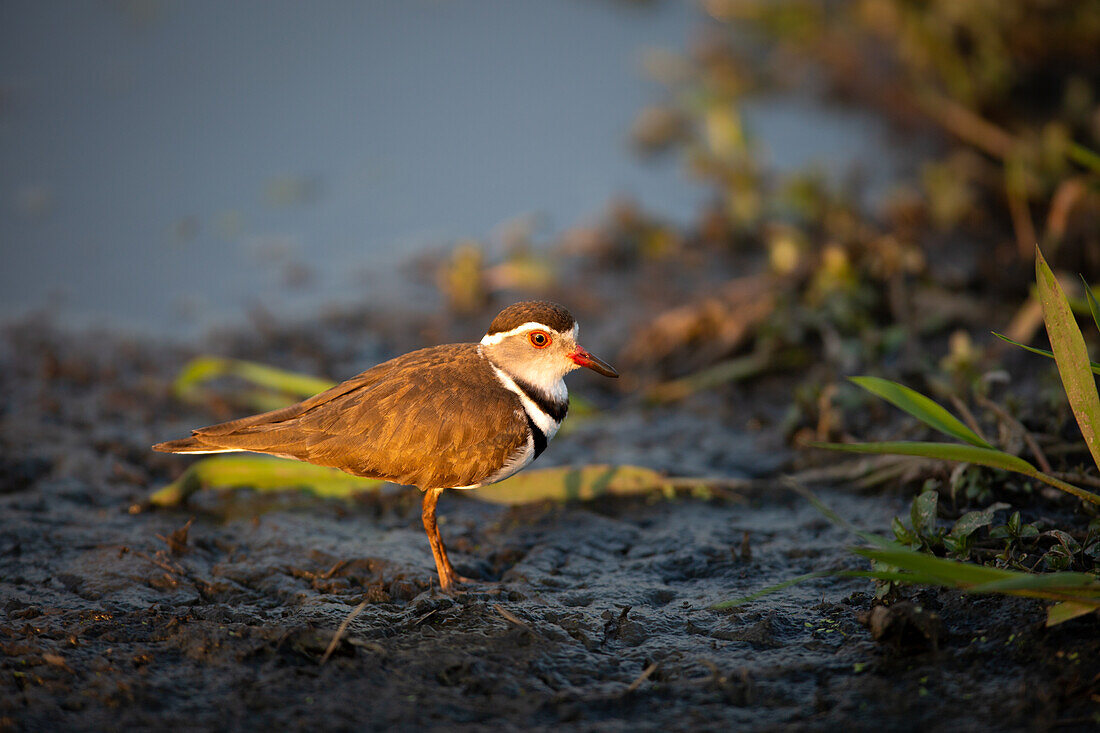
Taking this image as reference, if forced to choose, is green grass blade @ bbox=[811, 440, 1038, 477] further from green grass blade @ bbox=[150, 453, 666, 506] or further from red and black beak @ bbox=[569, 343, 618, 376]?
green grass blade @ bbox=[150, 453, 666, 506]

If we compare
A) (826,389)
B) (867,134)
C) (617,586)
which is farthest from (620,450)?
(867,134)

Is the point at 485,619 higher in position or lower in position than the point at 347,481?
lower

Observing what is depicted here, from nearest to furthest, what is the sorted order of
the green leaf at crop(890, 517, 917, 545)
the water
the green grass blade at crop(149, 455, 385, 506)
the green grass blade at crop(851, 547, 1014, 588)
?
the green grass blade at crop(851, 547, 1014, 588), the green leaf at crop(890, 517, 917, 545), the green grass blade at crop(149, 455, 385, 506), the water

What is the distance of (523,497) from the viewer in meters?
4.69

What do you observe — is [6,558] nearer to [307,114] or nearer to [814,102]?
[307,114]

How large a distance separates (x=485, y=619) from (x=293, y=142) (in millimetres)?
7605

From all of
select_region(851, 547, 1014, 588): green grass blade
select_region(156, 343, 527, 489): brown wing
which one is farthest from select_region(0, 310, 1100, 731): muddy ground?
select_region(156, 343, 527, 489): brown wing

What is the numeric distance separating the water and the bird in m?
3.87

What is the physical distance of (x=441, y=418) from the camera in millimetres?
3863

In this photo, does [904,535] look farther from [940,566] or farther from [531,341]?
[531,341]

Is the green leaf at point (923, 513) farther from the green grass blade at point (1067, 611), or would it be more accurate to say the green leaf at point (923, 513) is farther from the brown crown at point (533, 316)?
the brown crown at point (533, 316)

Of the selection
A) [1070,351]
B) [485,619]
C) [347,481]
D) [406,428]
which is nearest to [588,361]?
[406,428]

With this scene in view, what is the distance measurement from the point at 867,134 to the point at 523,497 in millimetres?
6810

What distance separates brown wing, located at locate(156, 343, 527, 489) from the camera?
3.85 metres
